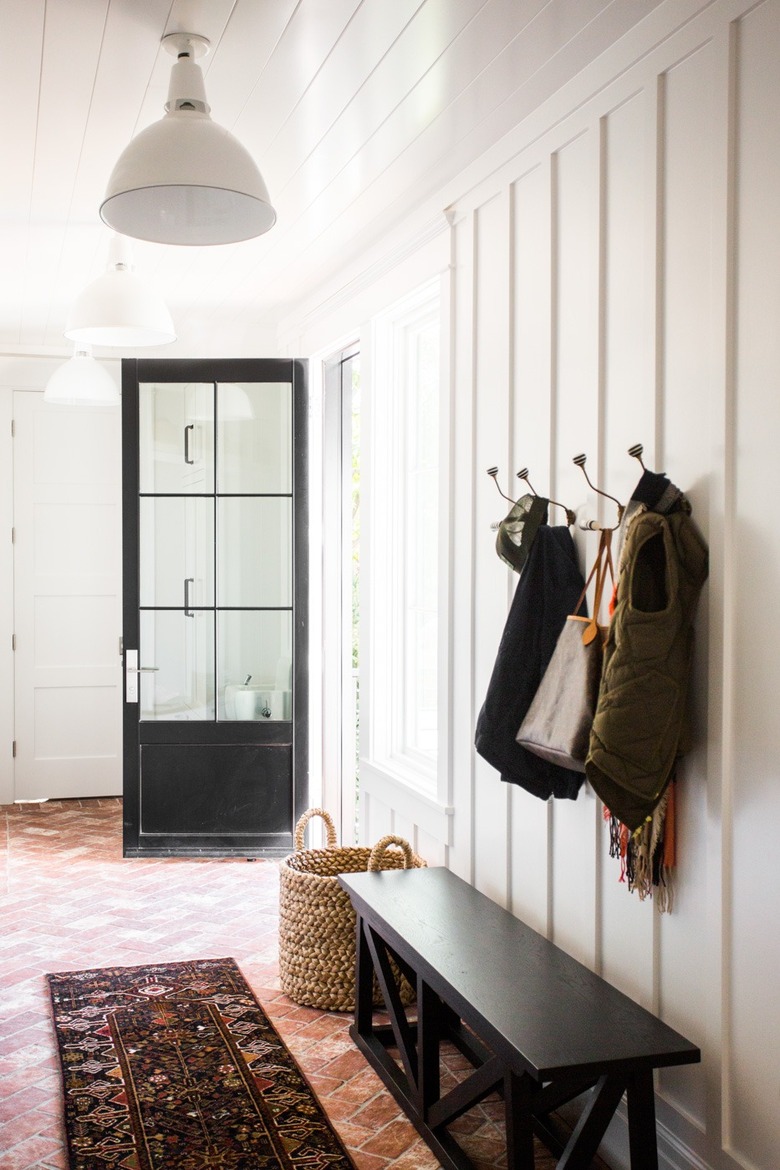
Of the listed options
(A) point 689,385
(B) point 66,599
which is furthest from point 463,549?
(B) point 66,599

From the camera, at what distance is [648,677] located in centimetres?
196

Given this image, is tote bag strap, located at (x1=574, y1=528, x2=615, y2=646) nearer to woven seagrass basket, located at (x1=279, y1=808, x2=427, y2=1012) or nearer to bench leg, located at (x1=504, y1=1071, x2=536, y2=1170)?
bench leg, located at (x1=504, y1=1071, x2=536, y2=1170)

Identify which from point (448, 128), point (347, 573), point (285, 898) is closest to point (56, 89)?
point (448, 128)

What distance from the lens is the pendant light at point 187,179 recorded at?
2064mm

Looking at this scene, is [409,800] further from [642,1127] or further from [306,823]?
[642,1127]

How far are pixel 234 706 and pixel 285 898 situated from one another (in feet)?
5.54

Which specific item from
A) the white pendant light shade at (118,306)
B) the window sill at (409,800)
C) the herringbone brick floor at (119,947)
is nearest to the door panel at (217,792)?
the herringbone brick floor at (119,947)

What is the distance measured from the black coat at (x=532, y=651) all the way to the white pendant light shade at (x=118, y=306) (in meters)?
1.62

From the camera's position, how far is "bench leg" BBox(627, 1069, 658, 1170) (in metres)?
1.91

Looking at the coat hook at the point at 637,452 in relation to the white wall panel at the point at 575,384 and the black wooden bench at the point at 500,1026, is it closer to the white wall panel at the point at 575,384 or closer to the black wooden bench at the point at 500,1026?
the white wall panel at the point at 575,384

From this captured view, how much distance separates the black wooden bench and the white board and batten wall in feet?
0.42

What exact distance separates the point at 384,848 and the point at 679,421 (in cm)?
158

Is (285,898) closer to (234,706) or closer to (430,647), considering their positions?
(430,647)

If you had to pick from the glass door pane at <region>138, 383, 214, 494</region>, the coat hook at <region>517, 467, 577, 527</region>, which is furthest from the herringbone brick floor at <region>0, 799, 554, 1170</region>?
the glass door pane at <region>138, 383, 214, 494</region>
